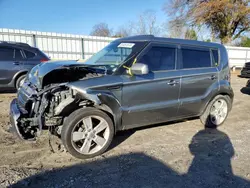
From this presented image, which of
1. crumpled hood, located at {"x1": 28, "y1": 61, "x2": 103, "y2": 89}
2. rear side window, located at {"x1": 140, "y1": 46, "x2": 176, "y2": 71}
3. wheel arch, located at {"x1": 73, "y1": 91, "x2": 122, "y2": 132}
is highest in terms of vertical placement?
rear side window, located at {"x1": 140, "y1": 46, "x2": 176, "y2": 71}

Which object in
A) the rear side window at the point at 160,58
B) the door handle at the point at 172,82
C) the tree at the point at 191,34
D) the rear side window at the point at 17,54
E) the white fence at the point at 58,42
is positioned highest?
the tree at the point at 191,34

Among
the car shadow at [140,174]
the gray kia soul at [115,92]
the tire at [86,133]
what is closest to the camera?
the car shadow at [140,174]

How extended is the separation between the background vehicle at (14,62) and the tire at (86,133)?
510cm

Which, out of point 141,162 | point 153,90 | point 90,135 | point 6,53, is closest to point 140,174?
point 141,162

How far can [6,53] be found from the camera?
7.31 metres

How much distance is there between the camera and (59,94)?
334cm

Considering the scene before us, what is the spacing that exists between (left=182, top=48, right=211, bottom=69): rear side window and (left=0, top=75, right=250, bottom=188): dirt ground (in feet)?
4.77

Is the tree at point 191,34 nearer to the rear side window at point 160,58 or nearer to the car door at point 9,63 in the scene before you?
the car door at point 9,63

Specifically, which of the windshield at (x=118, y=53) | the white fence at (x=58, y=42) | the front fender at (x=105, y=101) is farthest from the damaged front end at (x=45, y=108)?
the white fence at (x=58, y=42)

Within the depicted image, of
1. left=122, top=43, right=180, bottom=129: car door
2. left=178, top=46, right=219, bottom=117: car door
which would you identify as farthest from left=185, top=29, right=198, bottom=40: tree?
left=122, top=43, right=180, bottom=129: car door

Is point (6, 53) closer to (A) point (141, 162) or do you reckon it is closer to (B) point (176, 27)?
(A) point (141, 162)

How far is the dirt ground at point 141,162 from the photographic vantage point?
9.11 feet

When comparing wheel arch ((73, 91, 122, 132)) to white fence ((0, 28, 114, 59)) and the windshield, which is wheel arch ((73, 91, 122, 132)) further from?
white fence ((0, 28, 114, 59))

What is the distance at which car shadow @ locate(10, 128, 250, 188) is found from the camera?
272cm
